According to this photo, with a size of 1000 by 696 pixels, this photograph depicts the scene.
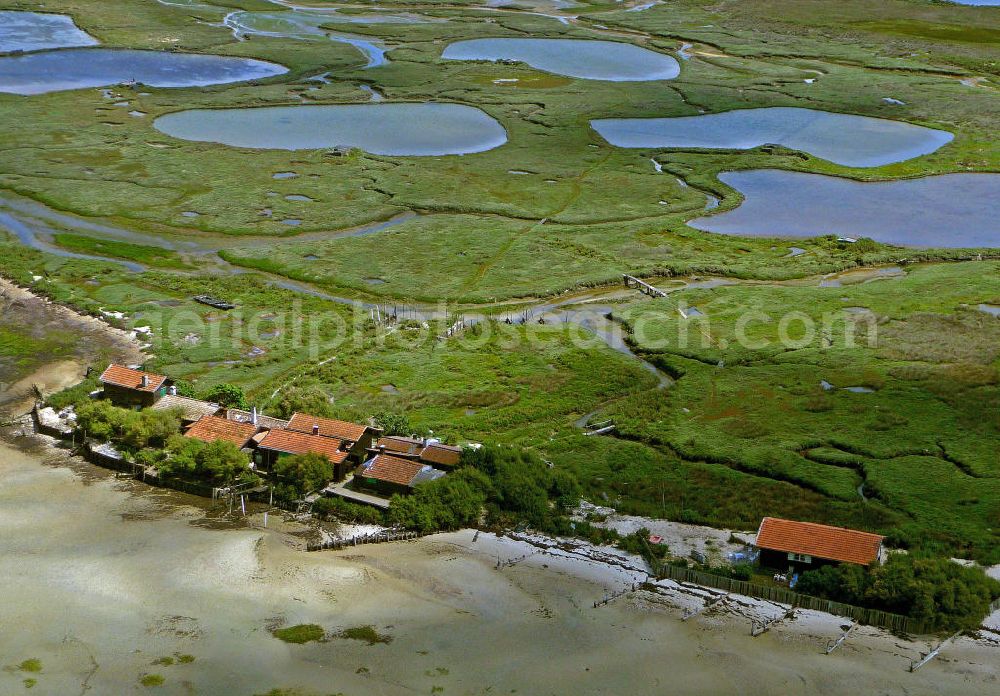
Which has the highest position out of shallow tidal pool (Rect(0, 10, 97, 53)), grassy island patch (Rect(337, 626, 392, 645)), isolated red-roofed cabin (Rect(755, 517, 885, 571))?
shallow tidal pool (Rect(0, 10, 97, 53))

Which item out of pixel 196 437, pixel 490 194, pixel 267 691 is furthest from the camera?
pixel 490 194

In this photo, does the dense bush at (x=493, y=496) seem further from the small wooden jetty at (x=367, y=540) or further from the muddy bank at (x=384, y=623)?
the muddy bank at (x=384, y=623)

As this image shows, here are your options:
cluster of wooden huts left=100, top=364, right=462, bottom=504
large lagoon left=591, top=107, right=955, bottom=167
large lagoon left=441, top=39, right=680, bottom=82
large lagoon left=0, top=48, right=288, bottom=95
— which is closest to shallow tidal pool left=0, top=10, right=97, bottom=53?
large lagoon left=0, top=48, right=288, bottom=95

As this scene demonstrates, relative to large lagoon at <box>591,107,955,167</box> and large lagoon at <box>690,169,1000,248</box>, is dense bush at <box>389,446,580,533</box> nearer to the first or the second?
large lagoon at <box>690,169,1000,248</box>

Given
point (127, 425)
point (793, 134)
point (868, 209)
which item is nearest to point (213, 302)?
point (127, 425)

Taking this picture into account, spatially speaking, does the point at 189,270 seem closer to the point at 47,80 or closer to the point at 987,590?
the point at 987,590

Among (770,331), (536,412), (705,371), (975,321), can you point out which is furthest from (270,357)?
(975,321)
